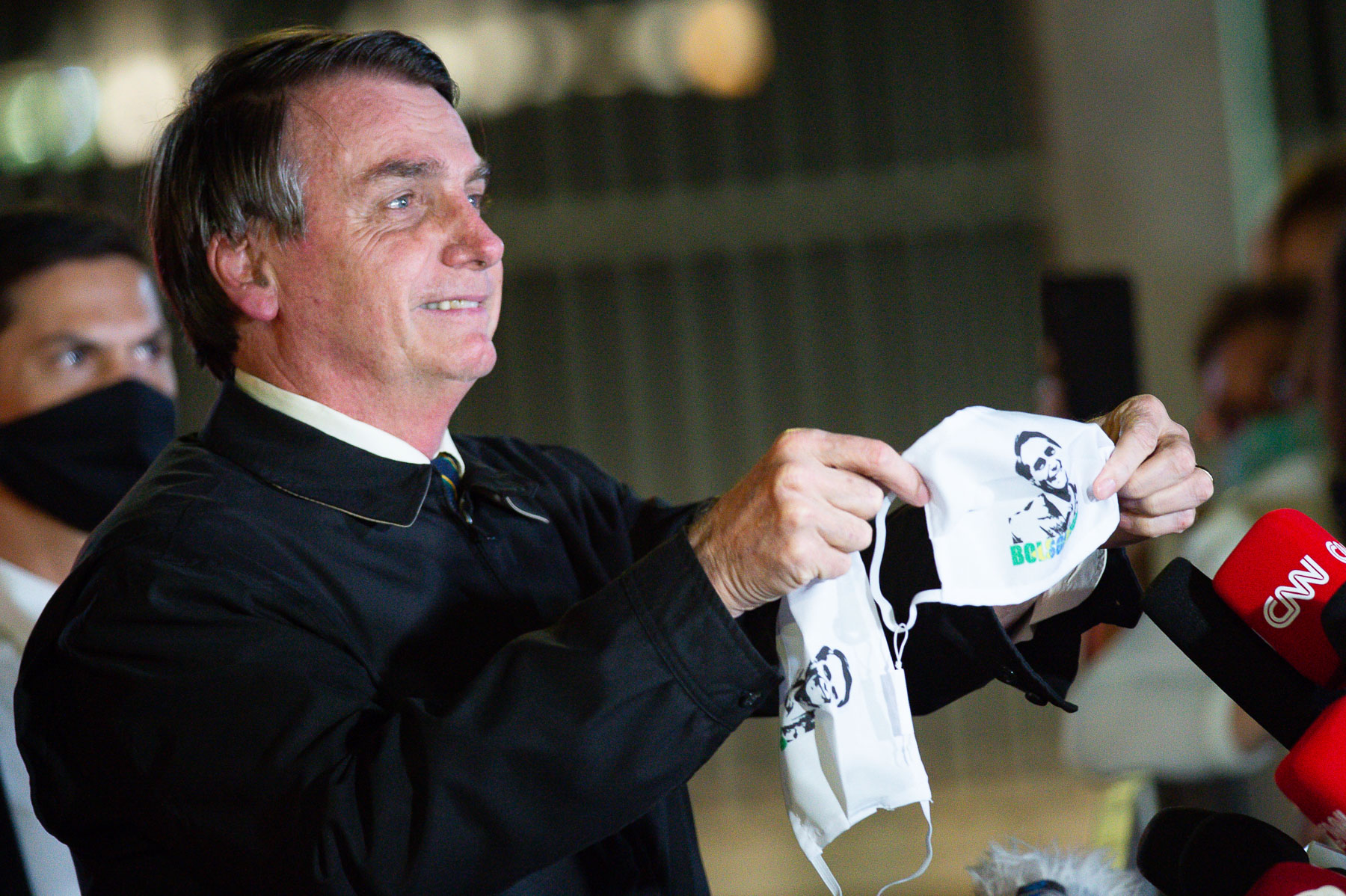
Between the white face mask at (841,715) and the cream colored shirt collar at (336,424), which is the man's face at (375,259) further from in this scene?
the white face mask at (841,715)

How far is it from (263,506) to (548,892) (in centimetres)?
47

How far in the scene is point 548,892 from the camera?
1.31m

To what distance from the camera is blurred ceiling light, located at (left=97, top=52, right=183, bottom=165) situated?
19.9ft

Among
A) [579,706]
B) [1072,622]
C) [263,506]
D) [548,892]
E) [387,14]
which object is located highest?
[387,14]

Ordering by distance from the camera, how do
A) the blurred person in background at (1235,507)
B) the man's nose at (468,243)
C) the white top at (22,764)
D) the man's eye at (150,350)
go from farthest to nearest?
the blurred person in background at (1235,507), the man's eye at (150,350), the white top at (22,764), the man's nose at (468,243)

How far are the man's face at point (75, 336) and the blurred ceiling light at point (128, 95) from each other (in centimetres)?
421

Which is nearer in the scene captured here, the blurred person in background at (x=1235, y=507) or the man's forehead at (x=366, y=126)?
the man's forehead at (x=366, y=126)

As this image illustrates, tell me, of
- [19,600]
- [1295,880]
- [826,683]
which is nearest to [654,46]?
[19,600]

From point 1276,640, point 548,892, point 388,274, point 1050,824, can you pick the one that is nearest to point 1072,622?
point 1276,640

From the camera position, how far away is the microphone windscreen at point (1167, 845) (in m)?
1.14

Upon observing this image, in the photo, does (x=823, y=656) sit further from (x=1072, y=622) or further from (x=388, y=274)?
(x=388, y=274)

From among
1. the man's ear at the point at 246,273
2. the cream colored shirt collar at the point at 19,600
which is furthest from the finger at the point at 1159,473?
the cream colored shirt collar at the point at 19,600

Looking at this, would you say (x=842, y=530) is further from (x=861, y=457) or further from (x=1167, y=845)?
(x=1167, y=845)

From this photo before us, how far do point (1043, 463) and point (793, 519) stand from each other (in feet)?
0.92
